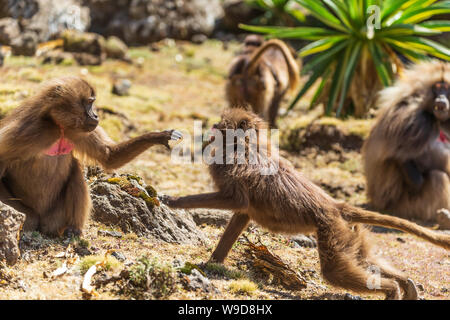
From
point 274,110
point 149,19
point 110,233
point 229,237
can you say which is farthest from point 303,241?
point 149,19

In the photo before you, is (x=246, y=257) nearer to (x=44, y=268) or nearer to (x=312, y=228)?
(x=312, y=228)

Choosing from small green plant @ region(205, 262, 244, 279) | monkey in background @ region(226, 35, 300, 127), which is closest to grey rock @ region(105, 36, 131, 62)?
monkey in background @ region(226, 35, 300, 127)

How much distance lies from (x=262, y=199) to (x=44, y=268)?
1657 mm

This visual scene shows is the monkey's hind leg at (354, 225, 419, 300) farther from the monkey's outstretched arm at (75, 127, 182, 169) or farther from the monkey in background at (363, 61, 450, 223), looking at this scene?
the monkey in background at (363, 61, 450, 223)

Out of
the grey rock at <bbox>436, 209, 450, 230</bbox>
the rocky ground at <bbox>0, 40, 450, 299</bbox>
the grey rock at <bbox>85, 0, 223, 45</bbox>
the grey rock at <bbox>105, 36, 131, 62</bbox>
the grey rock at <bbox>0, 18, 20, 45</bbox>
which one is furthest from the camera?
the grey rock at <bbox>85, 0, 223, 45</bbox>

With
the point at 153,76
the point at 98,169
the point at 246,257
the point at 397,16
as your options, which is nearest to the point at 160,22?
the point at 153,76

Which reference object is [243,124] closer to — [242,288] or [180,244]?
[180,244]

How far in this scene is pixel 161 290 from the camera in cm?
371

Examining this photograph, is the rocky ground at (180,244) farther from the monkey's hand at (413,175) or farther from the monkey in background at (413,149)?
the monkey's hand at (413,175)

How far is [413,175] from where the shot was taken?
24.5 ft

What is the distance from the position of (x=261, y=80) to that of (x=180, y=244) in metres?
5.52

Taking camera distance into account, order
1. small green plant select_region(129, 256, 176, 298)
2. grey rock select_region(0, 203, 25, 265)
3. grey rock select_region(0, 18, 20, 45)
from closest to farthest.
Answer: small green plant select_region(129, 256, 176, 298), grey rock select_region(0, 203, 25, 265), grey rock select_region(0, 18, 20, 45)

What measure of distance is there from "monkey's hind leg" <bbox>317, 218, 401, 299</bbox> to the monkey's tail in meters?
0.11

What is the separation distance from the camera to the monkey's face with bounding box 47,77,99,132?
4.24 meters
